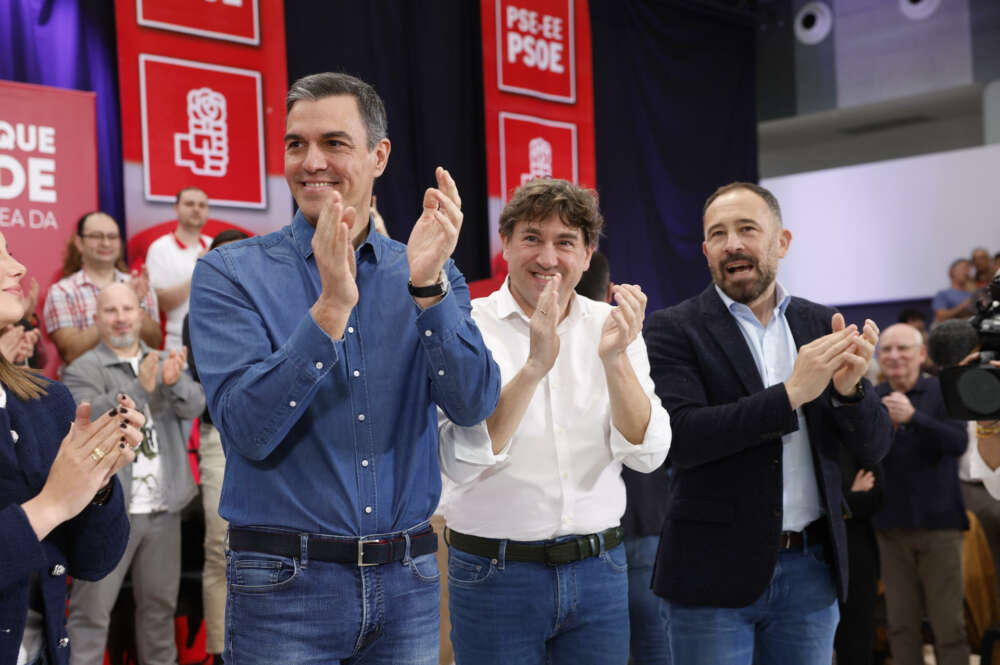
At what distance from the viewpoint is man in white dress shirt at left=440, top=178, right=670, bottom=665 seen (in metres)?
2.13

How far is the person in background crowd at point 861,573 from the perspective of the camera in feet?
12.8

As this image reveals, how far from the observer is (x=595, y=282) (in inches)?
131

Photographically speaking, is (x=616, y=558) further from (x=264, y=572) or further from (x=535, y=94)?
(x=535, y=94)

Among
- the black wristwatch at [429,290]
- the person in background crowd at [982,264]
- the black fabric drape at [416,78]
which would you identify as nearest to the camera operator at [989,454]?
the black wristwatch at [429,290]

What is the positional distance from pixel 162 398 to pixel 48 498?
273 centimetres

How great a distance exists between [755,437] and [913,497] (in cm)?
253

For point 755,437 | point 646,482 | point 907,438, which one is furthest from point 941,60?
point 755,437

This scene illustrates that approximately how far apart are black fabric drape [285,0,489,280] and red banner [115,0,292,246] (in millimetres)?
924

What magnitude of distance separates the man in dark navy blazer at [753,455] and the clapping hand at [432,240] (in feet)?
3.11

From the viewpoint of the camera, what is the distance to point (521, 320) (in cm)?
236

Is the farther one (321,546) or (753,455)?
(753,455)

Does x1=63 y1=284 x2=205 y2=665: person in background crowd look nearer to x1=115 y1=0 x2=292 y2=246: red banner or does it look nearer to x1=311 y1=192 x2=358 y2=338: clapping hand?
x1=115 y1=0 x2=292 y2=246: red banner

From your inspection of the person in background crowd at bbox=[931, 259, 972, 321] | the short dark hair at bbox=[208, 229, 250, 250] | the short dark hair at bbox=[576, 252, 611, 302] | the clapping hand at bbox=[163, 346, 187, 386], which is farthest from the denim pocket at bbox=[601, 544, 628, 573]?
the person in background crowd at bbox=[931, 259, 972, 321]

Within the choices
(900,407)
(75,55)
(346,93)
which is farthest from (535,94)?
(346,93)
